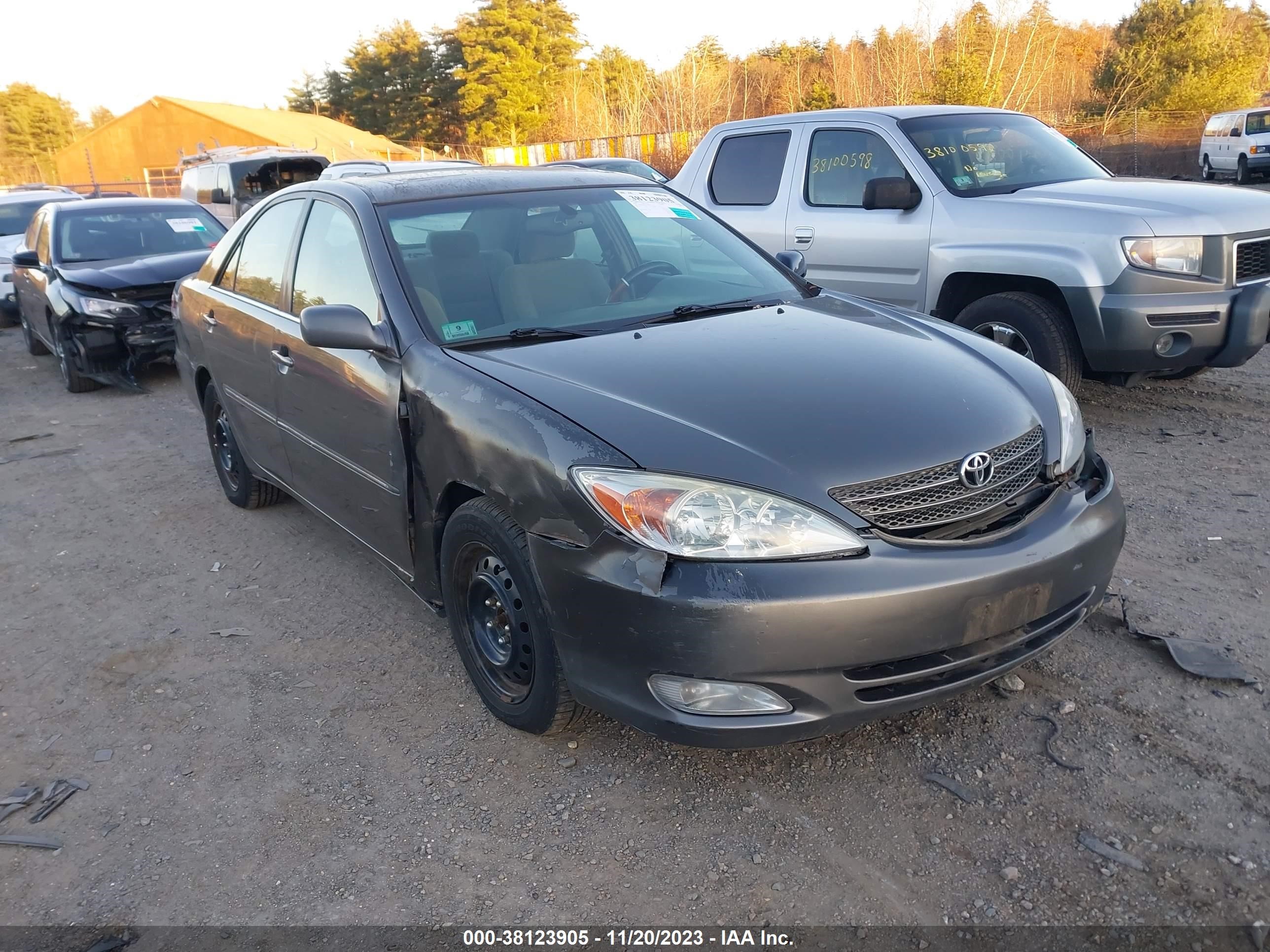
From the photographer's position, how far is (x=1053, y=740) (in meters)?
2.84

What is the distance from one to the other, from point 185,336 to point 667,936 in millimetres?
4494

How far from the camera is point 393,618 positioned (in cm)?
401

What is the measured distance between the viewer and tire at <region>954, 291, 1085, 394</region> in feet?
17.9

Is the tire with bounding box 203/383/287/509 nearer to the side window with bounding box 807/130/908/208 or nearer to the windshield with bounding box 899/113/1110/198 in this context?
the side window with bounding box 807/130/908/208

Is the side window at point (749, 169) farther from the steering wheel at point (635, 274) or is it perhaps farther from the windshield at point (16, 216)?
the windshield at point (16, 216)

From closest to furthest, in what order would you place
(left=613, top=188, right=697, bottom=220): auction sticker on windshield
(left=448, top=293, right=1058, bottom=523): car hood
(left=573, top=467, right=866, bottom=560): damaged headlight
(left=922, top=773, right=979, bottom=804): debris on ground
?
(left=573, top=467, right=866, bottom=560): damaged headlight, (left=448, top=293, right=1058, bottom=523): car hood, (left=922, top=773, right=979, bottom=804): debris on ground, (left=613, top=188, right=697, bottom=220): auction sticker on windshield

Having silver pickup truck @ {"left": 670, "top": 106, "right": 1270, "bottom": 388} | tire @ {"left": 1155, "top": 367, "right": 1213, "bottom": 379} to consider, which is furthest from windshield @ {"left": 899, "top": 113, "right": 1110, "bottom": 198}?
tire @ {"left": 1155, "top": 367, "right": 1213, "bottom": 379}

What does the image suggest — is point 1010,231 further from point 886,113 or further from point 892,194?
point 886,113

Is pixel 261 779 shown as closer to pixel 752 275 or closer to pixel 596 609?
pixel 596 609

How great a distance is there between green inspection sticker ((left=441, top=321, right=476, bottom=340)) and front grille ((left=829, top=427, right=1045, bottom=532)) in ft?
4.65

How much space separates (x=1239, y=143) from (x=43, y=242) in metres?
24.0

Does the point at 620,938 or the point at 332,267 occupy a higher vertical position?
the point at 332,267

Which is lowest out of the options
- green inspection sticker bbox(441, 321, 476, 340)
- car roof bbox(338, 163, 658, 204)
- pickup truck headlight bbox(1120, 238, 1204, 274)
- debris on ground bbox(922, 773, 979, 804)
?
debris on ground bbox(922, 773, 979, 804)

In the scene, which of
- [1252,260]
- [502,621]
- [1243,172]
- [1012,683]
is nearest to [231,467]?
[502,621]
